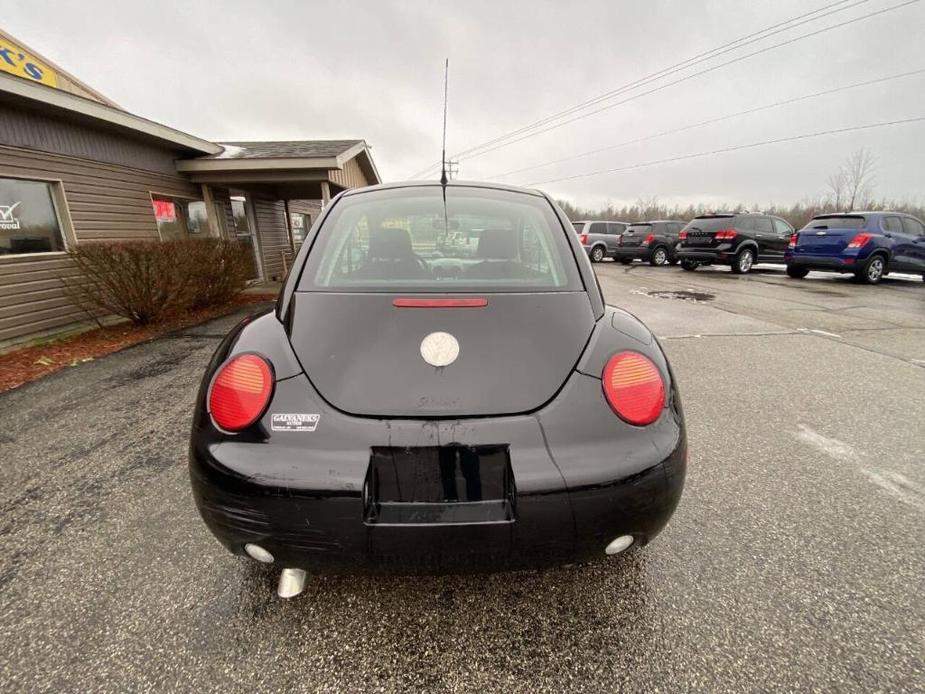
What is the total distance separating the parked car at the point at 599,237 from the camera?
724 inches

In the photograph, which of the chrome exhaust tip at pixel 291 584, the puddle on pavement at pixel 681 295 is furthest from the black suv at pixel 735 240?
the chrome exhaust tip at pixel 291 584

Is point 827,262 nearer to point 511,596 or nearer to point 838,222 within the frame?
point 838,222

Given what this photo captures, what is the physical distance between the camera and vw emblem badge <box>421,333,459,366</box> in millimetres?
1314

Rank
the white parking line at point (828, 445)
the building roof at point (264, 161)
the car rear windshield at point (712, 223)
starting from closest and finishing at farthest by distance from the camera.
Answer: the white parking line at point (828, 445) → the building roof at point (264, 161) → the car rear windshield at point (712, 223)

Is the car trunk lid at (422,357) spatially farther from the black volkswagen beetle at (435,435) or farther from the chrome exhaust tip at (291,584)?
the chrome exhaust tip at (291,584)

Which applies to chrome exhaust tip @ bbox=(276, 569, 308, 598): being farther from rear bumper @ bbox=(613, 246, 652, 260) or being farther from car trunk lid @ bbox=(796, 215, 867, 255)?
rear bumper @ bbox=(613, 246, 652, 260)

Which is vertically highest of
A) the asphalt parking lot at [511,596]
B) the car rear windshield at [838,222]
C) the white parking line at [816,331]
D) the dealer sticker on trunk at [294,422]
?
the car rear windshield at [838,222]

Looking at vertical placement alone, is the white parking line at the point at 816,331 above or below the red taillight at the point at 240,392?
below

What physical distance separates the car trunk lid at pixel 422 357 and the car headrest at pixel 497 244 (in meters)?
0.42

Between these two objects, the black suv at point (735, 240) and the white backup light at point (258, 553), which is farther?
the black suv at point (735, 240)

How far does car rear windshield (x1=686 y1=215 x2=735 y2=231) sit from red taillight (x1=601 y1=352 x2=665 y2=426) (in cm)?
1418

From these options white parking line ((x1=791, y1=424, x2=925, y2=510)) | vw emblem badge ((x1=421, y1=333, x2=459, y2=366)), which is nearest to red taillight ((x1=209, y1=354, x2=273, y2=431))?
vw emblem badge ((x1=421, y1=333, x2=459, y2=366))

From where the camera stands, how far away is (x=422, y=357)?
4.32 feet

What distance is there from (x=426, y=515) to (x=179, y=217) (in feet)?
36.8
